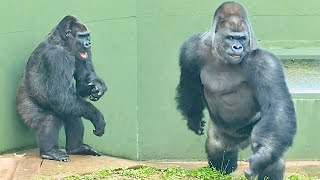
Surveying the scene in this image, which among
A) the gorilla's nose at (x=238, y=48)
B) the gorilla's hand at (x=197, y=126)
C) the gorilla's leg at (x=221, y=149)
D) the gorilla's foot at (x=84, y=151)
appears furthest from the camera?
the gorilla's foot at (x=84, y=151)

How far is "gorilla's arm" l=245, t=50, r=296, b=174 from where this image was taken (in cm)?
609

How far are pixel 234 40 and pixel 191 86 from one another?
2.42 ft

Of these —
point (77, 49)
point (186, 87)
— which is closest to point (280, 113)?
point (186, 87)

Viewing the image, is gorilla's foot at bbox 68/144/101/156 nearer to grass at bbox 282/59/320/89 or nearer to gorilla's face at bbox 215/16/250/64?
gorilla's face at bbox 215/16/250/64

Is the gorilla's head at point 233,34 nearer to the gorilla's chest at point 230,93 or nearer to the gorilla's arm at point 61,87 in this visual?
the gorilla's chest at point 230,93

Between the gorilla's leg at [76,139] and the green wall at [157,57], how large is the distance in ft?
2.00

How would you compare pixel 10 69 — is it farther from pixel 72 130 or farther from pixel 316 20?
pixel 316 20

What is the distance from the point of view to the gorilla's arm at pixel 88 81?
291 inches

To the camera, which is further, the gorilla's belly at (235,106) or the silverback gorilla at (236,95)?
the gorilla's belly at (235,106)

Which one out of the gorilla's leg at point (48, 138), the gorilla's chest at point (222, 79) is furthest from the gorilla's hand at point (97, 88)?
the gorilla's chest at point (222, 79)

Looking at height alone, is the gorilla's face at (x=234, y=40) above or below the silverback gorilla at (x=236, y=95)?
above

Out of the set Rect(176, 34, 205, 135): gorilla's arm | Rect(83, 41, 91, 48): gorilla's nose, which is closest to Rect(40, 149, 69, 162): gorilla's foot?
Rect(83, 41, 91, 48): gorilla's nose

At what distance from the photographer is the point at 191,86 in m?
7.05

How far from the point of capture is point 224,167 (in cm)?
717
